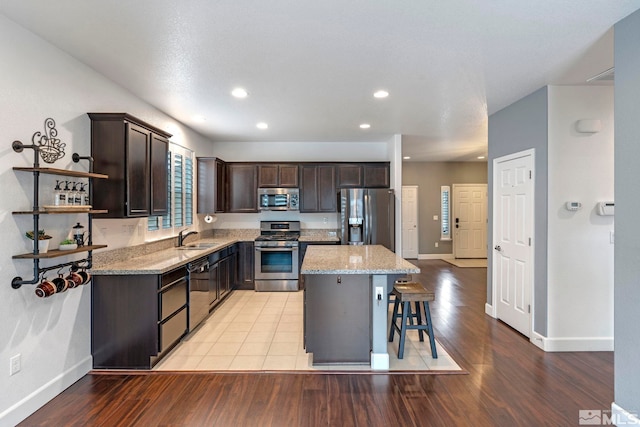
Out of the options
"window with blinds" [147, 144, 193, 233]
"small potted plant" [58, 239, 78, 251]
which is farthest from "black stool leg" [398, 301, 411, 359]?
"window with blinds" [147, 144, 193, 233]

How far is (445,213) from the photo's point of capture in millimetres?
8852

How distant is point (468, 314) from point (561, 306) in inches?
49.5

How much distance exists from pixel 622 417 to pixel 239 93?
4.12 meters

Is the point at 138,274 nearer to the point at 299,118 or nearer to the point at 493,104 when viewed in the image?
the point at 299,118

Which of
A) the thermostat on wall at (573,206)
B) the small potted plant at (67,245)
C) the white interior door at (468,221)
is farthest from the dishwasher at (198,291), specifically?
the white interior door at (468,221)

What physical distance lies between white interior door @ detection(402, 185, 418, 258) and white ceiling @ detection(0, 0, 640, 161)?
4.70 metres

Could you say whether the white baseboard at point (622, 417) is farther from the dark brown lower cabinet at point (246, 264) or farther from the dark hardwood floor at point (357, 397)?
the dark brown lower cabinet at point (246, 264)

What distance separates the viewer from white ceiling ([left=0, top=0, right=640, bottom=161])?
6.66 ft

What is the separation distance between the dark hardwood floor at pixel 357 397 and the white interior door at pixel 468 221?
18.6 ft

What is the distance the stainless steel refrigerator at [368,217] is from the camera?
209 inches

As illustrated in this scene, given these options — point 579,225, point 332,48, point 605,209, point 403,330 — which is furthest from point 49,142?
point 605,209

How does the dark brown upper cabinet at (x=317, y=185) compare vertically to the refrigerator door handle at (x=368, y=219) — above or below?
above

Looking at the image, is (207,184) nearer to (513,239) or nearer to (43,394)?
(43,394)

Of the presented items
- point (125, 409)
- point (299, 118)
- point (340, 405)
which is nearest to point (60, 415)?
point (125, 409)
